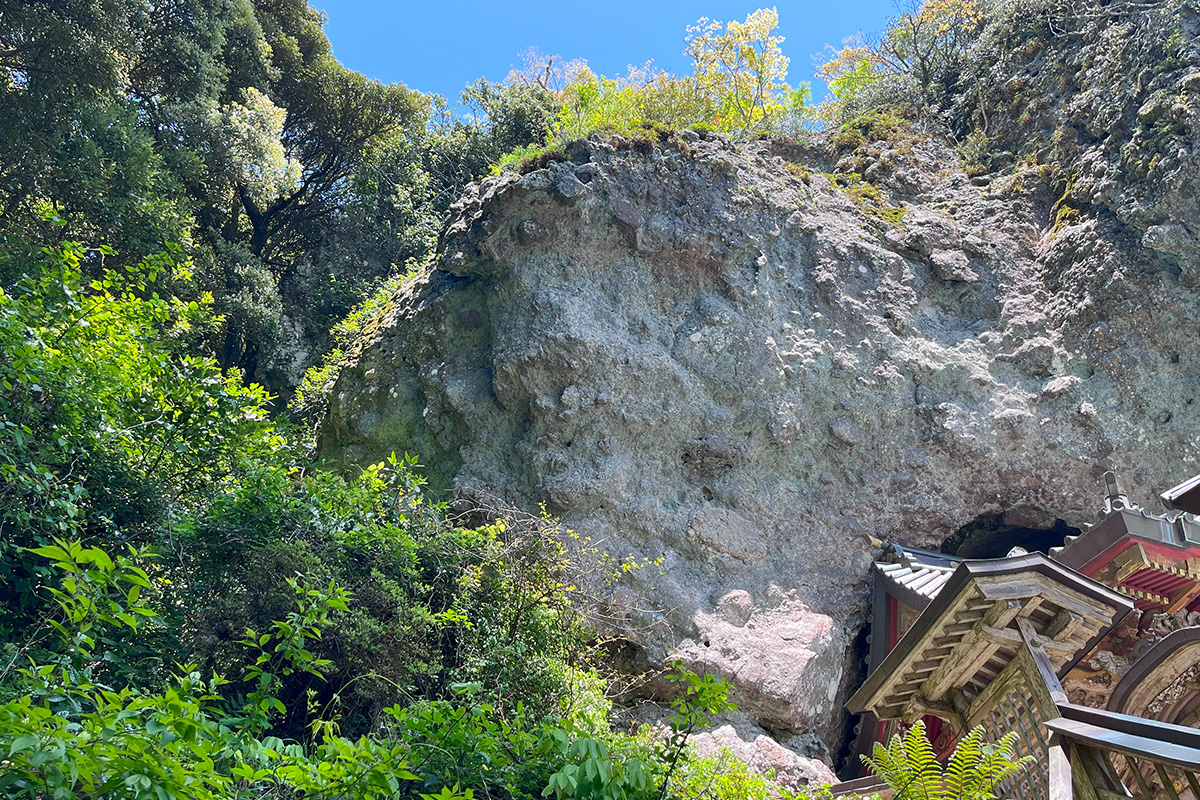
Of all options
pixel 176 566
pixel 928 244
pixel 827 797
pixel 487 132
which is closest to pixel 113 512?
pixel 176 566

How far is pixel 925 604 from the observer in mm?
6094

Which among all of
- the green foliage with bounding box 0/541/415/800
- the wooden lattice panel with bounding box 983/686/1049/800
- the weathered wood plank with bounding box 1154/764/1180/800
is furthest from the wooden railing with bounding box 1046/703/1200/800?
the green foliage with bounding box 0/541/415/800

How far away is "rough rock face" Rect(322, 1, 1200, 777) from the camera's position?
7449mm

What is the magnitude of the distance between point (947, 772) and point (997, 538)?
18.7 feet

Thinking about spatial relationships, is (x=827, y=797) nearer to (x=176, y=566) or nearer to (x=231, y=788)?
(x=231, y=788)

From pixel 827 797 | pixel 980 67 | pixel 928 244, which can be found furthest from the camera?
pixel 980 67

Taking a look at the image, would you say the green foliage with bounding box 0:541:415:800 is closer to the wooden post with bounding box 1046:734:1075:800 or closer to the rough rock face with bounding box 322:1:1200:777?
the wooden post with bounding box 1046:734:1075:800

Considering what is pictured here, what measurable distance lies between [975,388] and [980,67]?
652 centimetres

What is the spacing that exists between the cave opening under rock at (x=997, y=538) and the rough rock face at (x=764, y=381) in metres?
0.27

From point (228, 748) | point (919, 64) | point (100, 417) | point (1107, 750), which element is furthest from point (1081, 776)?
point (919, 64)

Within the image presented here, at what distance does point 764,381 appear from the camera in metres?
8.30

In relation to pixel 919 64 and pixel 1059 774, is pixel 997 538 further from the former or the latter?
pixel 919 64

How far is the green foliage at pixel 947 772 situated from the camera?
3367mm

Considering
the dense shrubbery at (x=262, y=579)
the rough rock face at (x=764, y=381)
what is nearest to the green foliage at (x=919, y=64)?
the rough rock face at (x=764, y=381)
